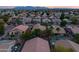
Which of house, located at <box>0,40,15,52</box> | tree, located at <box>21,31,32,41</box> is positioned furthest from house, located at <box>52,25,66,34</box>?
house, located at <box>0,40,15,52</box>

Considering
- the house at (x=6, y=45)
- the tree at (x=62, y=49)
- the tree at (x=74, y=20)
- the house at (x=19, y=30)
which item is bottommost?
the tree at (x=62, y=49)

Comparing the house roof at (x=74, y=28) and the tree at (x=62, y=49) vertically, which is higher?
the house roof at (x=74, y=28)

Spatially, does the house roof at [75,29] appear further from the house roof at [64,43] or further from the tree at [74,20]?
the house roof at [64,43]

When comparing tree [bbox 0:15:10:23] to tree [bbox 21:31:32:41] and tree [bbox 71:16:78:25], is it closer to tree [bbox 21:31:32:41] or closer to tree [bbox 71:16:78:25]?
tree [bbox 21:31:32:41]

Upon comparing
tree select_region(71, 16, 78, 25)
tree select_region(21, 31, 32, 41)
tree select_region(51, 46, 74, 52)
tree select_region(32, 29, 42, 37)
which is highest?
tree select_region(71, 16, 78, 25)

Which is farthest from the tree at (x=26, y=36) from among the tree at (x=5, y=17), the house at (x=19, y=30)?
the tree at (x=5, y=17)
